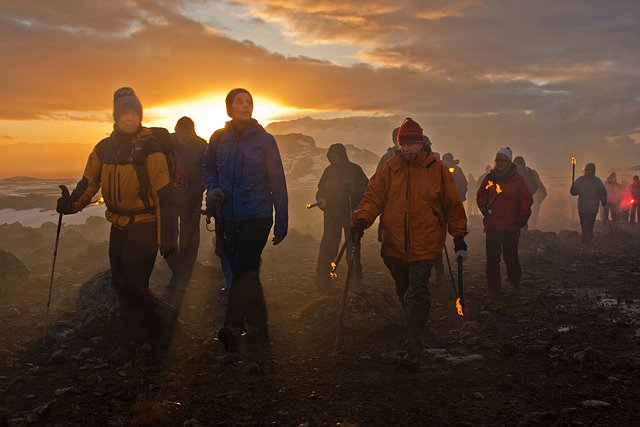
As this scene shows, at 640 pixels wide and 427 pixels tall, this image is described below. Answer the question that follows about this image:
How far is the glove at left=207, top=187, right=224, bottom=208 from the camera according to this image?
664cm

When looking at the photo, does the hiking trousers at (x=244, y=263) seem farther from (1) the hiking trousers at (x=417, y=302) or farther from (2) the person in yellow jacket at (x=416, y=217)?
(1) the hiking trousers at (x=417, y=302)

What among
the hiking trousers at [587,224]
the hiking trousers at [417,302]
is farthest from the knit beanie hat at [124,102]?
the hiking trousers at [587,224]

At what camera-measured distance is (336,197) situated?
11305mm

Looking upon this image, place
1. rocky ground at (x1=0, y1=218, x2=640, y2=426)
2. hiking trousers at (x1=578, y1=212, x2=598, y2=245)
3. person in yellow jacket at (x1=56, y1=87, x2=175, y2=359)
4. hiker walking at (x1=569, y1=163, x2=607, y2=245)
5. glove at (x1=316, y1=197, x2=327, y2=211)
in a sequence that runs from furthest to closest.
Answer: hiking trousers at (x1=578, y1=212, x2=598, y2=245) → hiker walking at (x1=569, y1=163, x2=607, y2=245) → glove at (x1=316, y1=197, x2=327, y2=211) → person in yellow jacket at (x1=56, y1=87, x2=175, y2=359) → rocky ground at (x1=0, y1=218, x2=640, y2=426)

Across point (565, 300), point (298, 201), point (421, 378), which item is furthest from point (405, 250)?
point (298, 201)

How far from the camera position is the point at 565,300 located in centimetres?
1030

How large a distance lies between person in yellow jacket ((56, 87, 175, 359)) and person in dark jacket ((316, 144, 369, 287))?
5.27m

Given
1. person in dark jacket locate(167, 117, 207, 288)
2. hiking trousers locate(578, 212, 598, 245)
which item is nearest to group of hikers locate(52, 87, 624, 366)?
person in dark jacket locate(167, 117, 207, 288)

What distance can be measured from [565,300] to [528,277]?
255 cm

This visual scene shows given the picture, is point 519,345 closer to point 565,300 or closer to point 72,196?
point 565,300

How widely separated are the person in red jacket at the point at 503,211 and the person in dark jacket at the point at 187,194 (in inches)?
193

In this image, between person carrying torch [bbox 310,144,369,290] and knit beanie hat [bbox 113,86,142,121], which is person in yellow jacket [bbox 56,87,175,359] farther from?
person carrying torch [bbox 310,144,369,290]

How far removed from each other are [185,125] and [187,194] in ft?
3.55

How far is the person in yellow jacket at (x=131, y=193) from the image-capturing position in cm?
609
